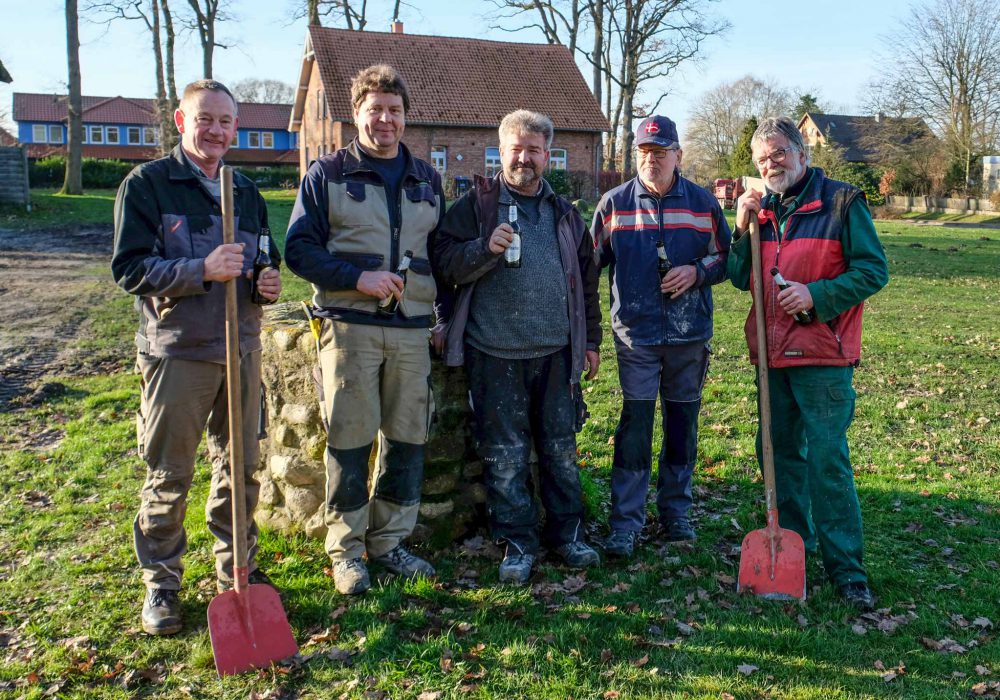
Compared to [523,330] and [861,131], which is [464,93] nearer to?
[523,330]

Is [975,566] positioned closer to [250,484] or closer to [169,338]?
[250,484]

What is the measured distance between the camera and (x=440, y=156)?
3334cm

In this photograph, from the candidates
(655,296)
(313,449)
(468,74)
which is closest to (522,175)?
(655,296)

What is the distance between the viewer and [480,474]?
16.4 feet

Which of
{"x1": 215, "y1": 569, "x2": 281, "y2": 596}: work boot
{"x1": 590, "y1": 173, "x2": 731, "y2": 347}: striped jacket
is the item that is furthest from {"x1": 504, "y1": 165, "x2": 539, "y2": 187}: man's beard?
{"x1": 215, "y1": 569, "x2": 281, "y2": 596}: work boot

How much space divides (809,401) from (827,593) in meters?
0.96

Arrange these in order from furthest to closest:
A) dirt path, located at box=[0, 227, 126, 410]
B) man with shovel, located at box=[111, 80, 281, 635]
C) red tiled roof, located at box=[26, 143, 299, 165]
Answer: red tiled roof, located at box=[26, 143, 299, 165], dirt path, located at box=[0, 227, 126, 410], man with shovel, located at box=[111, 80, 281, 635]

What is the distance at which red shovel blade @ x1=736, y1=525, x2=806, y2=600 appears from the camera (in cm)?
427

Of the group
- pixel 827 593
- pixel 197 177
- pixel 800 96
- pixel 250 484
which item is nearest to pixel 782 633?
pixel 827 593

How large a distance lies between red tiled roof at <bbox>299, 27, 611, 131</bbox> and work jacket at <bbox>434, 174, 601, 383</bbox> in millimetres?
29045

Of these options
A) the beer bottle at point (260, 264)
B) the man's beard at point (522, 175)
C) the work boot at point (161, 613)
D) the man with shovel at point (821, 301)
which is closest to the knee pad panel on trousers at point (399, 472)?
the beer bottle at point (260, 264)

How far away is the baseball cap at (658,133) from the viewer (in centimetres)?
452

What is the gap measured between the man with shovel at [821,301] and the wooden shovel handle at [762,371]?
0.06 m

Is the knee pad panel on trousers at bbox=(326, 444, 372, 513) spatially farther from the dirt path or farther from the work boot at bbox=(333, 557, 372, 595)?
the dirt path
